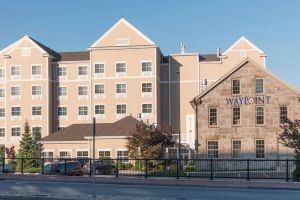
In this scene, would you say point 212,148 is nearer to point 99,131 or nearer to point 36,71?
point 99,131

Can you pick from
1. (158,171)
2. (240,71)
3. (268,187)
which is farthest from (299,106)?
(268,187)

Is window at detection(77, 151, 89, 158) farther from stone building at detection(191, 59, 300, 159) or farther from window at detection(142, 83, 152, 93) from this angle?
stone building at detection(191, 59, 300, 159)

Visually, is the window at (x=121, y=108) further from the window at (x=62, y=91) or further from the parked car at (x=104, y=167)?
the parked car at (x=104, y=167)

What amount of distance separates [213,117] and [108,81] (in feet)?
113

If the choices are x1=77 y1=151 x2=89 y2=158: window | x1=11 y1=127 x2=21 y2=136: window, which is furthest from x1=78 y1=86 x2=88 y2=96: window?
x1=77 y1=151 x2=89 y2=158: window

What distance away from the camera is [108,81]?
8050cm

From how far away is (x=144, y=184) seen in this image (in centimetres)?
2506

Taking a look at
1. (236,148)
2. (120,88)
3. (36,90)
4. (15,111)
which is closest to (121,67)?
(120,88)

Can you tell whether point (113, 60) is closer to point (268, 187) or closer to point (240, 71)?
point (240, 71)

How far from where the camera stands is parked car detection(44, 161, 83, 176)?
1241 inches

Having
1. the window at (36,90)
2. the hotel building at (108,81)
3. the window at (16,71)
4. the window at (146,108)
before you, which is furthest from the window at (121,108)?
the window at (16,71)

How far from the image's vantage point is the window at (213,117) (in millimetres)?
48625

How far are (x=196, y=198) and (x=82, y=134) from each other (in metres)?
51.8

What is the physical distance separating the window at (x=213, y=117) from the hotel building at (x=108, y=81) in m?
29.6
